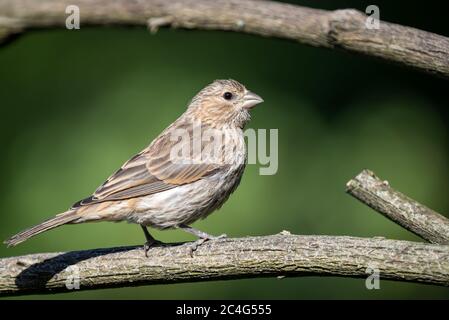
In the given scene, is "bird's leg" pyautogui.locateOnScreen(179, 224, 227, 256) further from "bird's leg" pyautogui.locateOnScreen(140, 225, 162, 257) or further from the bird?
"bird's leg" pyautogui.locateOnScreen(140, 225, 162, 257)

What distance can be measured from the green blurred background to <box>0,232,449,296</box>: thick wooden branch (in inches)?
49.2

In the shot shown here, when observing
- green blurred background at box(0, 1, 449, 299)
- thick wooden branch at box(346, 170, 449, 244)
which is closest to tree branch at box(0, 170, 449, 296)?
thick wooden branch at box(346, 170, 449, 244)

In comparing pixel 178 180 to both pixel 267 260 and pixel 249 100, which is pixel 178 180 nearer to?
pixel 249 100

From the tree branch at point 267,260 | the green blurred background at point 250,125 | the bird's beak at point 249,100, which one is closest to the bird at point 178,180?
the bird's beak at point 249,100

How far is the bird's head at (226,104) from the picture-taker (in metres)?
5.83

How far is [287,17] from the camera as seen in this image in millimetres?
3793

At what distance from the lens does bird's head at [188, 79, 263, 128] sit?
5828 millimetres

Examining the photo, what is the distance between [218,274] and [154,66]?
8.79ft

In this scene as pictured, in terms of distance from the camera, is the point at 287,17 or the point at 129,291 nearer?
the point at 287,17

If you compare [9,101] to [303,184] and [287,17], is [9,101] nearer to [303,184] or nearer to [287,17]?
[303,184]

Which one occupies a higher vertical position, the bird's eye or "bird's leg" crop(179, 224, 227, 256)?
the bird's eye

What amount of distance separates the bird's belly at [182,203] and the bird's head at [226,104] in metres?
0.60

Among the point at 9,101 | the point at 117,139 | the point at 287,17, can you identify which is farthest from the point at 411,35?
the point at 9,101

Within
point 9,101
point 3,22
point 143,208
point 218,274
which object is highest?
point 9,101
